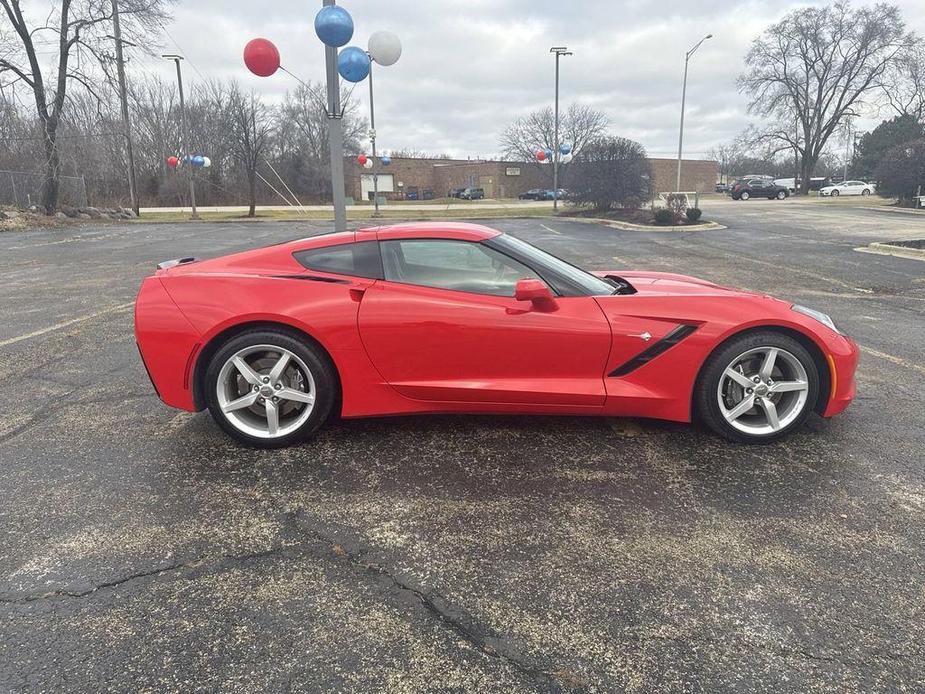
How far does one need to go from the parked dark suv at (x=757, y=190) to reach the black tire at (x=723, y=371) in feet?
165

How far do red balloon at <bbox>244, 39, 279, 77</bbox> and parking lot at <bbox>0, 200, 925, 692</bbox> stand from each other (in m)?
6.75

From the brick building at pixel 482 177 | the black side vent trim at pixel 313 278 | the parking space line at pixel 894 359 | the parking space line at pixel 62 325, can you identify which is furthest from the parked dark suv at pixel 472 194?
the black side vent trim at pixel 313 278

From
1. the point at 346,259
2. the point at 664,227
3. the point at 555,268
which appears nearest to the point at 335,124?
the point at 346,259

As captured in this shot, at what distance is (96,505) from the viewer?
9.52ft

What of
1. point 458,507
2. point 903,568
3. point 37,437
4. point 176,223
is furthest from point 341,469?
point 176,223

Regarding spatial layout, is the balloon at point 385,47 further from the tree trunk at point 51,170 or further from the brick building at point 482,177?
the brick building at point 482,177

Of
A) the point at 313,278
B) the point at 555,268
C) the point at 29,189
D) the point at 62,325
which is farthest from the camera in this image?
the point at 29,189

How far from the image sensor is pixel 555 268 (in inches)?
141

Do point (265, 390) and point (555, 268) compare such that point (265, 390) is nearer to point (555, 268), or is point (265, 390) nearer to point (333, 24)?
point (555, 268)

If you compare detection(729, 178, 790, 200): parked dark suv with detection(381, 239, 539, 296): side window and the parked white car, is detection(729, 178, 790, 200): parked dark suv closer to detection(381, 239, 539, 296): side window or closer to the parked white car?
the parked white car

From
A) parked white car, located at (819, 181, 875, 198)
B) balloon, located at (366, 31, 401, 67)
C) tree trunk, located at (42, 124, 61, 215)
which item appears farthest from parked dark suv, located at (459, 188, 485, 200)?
balloon, located at (366, 31, 401, 67)

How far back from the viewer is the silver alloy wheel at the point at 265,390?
3398 mm

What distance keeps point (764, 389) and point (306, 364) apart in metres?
2.66

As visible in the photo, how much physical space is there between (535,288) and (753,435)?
61.8 inches
